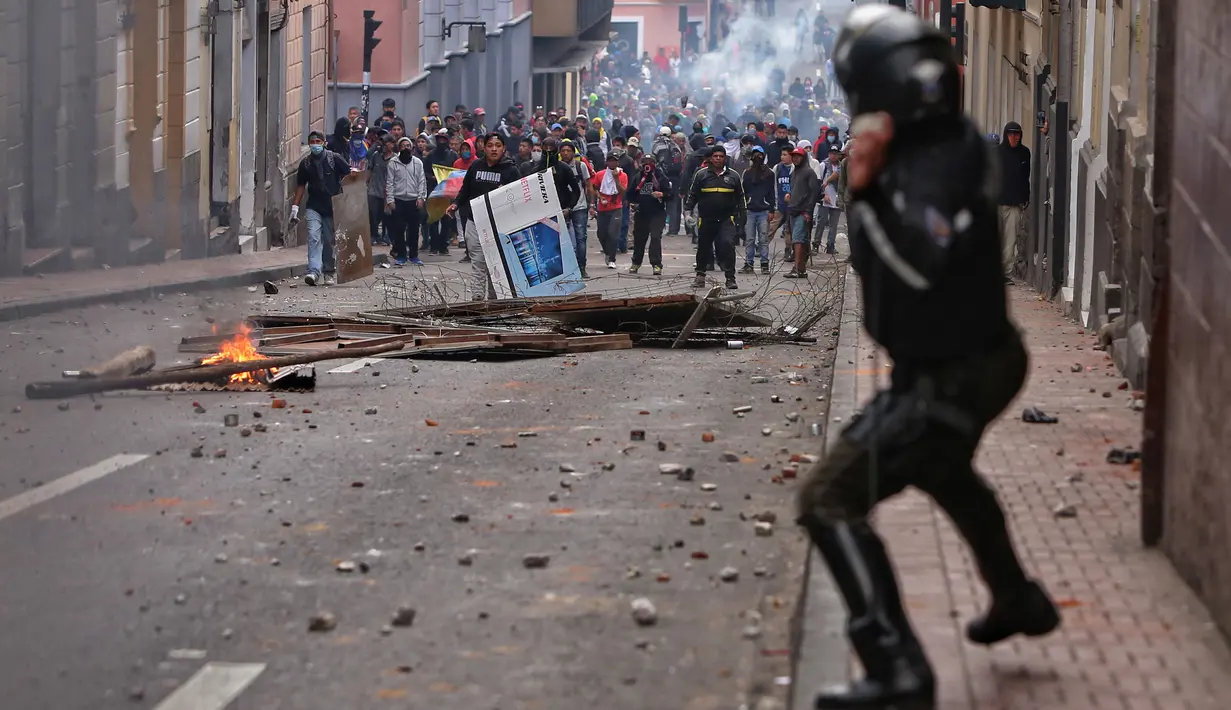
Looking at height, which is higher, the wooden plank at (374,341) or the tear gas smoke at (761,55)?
the tear gas smoke at (761,55)

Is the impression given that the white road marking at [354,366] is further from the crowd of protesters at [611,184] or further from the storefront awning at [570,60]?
the storefront awning at [570,60]

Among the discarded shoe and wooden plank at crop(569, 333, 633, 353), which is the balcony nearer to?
wooden plank at crop(569, 333, 633, 353)

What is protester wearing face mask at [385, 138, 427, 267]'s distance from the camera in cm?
2786

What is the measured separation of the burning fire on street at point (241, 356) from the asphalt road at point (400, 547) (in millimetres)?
421

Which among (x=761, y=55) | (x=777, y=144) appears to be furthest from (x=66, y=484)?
(x=761, y=55)

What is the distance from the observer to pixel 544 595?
22.3ft

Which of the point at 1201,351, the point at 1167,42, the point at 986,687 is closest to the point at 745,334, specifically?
the point at 1167,42

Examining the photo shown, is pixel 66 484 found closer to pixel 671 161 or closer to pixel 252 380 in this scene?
pixel 252 380

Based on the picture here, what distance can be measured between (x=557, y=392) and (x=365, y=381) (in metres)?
1.26

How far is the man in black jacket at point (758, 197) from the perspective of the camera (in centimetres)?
2609

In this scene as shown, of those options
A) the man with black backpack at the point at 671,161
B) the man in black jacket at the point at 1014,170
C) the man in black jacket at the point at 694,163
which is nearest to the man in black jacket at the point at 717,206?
the man in black jacket at the point at 694,163

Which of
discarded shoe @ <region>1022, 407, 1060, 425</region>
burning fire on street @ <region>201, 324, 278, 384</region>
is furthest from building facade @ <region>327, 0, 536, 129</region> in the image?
discarded shoe @ <region>1022, 407, 1060, 425</region>

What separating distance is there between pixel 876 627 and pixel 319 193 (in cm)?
1897

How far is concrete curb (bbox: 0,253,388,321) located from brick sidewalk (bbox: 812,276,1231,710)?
9.99 metres
